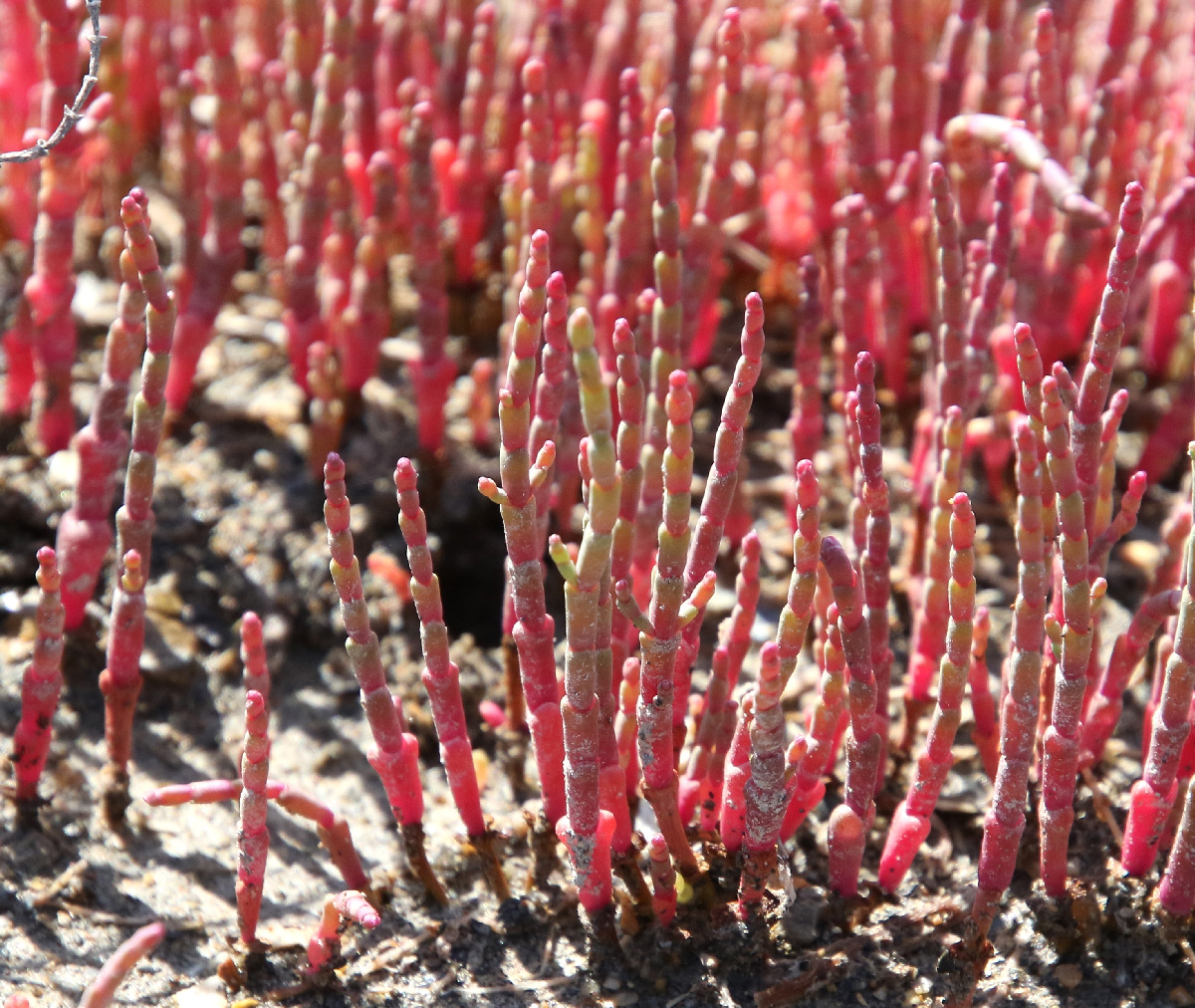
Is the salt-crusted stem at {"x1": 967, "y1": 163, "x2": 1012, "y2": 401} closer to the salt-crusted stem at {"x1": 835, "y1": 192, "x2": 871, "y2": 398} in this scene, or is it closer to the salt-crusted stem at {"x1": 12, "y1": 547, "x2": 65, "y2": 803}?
the salt-crusted stem at {"x1": 835, "y1": 192, "x2": 871, "y2": 398}

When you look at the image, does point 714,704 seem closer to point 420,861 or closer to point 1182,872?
point 420,861

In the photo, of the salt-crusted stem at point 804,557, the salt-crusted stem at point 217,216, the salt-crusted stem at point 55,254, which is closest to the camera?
the salt-crusted stem at point 804,557

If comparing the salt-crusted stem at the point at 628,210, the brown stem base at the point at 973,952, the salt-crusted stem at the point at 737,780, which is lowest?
the brown stem base at the point at 973,952

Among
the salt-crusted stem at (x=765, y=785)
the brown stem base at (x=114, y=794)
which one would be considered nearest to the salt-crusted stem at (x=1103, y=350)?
the salt-crusted stem at (x=765, y=785)

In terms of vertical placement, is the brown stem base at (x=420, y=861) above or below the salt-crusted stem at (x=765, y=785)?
below

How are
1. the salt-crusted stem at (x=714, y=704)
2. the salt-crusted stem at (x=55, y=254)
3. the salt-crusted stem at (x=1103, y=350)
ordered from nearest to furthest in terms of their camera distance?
Answer: the salt-crusted stem at (x=1103, y=350)
the salt-crusted stem at (x=714, y=704)
the salt-crusted stem at (x=55, y=254)

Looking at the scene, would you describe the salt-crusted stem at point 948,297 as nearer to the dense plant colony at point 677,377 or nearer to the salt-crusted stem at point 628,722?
the dense plant colony at point 677,377

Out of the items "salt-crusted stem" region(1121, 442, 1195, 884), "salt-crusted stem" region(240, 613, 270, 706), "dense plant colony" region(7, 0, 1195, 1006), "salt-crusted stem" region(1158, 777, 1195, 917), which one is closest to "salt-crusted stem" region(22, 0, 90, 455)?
"dense plant colony" region(7, 0, 1195, 1006)

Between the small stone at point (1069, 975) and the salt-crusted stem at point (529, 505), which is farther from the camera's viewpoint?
the small stone at point (1069, 975)

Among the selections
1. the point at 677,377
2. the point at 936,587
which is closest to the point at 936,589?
the point at 936,587
